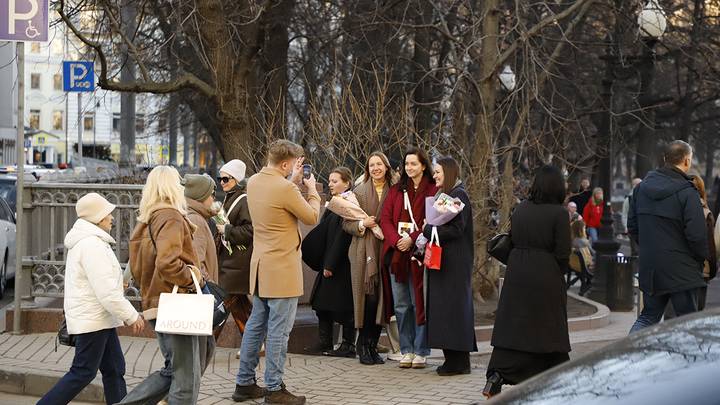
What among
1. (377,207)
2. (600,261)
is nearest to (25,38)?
(377,207)

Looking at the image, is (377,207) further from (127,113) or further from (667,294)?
(127,113)

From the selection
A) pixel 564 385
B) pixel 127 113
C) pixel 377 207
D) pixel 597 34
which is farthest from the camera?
pixel 597 34

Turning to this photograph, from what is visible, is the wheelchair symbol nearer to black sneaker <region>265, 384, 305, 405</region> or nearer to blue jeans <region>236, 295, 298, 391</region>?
blue jeans <region>236, 295, 298, 391</region>

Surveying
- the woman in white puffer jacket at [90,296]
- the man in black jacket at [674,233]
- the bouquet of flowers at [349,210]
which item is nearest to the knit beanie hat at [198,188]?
the woman in white puffer jacket at [90,296]

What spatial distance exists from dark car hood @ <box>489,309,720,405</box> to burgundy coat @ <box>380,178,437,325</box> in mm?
6164

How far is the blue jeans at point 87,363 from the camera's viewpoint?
7316 millimetres

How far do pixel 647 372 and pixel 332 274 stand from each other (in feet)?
23.7

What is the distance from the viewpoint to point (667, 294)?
949cm

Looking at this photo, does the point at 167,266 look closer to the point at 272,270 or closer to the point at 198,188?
the point at 272,270

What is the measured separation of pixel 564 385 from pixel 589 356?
315 millimetres

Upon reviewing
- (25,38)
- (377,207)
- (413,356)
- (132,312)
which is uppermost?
(25,38)

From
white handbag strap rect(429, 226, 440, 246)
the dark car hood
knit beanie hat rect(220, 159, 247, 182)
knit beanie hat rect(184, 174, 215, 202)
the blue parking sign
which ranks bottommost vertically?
the dark car hood

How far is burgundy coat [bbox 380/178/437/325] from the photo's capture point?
994cm

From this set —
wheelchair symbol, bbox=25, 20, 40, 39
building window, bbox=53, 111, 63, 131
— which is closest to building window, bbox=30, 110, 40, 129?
building window, bbox=53, 111, 63, 131
